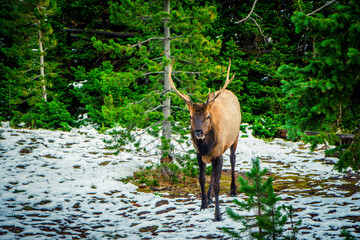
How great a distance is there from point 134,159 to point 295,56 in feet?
32.0

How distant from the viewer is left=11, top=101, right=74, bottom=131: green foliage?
12.4 m

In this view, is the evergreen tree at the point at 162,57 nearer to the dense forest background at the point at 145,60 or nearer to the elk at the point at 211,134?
the dense forest background at the point at 145,60

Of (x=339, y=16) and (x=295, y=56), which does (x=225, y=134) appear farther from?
(x=295, y=56)

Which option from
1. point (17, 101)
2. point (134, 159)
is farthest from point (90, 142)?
point (17, 101)

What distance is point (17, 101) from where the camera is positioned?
13367mm

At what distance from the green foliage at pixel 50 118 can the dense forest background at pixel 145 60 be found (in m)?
0.05

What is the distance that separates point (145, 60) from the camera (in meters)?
6.89

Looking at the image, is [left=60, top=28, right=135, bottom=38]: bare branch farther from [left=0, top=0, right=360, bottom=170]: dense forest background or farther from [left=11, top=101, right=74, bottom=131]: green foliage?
[left=11, top=101, right=74, bottom=131]: green foliage

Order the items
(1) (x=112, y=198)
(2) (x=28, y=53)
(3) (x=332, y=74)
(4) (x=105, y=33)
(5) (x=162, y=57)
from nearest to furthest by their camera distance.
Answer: (3) (x=332, y=74), (1) (x=112, y=198), (5) (x=162, y=57), (2) (x=28, y=53), (4) (x=105, y=33)

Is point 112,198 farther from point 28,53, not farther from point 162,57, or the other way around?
point 28,53

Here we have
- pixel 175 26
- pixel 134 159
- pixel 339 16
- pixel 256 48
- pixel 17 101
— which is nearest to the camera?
pixel 339 16

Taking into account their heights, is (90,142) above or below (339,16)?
below

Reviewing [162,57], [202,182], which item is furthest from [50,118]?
[202,182]

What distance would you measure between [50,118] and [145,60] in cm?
769
